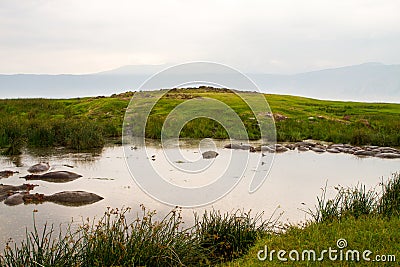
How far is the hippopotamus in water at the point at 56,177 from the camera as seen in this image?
11.9 m

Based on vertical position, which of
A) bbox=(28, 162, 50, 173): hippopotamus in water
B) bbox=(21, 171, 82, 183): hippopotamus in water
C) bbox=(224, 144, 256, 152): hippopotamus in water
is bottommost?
bbox=(21, 171, 82, 183): hippopotamus in water

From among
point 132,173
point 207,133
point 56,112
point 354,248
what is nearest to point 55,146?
point 132,173

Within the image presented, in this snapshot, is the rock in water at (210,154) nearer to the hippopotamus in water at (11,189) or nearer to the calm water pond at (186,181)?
the calm water pond at (186,181)

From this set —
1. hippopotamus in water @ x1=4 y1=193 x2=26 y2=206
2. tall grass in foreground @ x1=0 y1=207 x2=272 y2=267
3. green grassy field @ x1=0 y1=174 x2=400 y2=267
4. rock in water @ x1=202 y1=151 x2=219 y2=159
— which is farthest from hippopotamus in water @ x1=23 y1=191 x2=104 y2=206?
rock in water @ x1=202 y1=151 x2=219 y2=159

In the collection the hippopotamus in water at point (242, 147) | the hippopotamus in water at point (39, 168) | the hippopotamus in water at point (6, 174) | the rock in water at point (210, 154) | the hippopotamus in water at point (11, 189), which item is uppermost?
the hippopotamus in water at point (242, 147)

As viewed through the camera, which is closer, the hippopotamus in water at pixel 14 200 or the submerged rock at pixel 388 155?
the hippopotamus in water at pixel 14 200

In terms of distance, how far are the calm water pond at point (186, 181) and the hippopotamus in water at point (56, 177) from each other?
0.95 feet

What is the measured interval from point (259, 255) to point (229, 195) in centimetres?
509

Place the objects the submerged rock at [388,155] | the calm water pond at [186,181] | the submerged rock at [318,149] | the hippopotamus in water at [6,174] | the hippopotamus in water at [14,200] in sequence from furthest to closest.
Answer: the submerged rock at [318,149] < the submerged rock at [388,155] < the hippopotamus in water at [6,174] < the hippopotamus in water at [14,200] < the calm water pond at [186,181]

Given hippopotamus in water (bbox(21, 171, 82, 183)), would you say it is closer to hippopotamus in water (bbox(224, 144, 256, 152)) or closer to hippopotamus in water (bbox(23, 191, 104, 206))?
hippopotamus in water (bbox(23, 191, 104, 206))

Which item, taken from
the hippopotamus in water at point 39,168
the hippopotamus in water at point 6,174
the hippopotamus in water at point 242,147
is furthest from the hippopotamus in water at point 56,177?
the hippopotamus in water at point 242,147

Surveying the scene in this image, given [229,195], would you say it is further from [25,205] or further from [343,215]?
[25,205]

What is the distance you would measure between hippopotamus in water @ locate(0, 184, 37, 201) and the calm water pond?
9.3 inches

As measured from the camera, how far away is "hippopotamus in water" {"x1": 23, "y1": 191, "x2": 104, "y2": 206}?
972 centimetres
